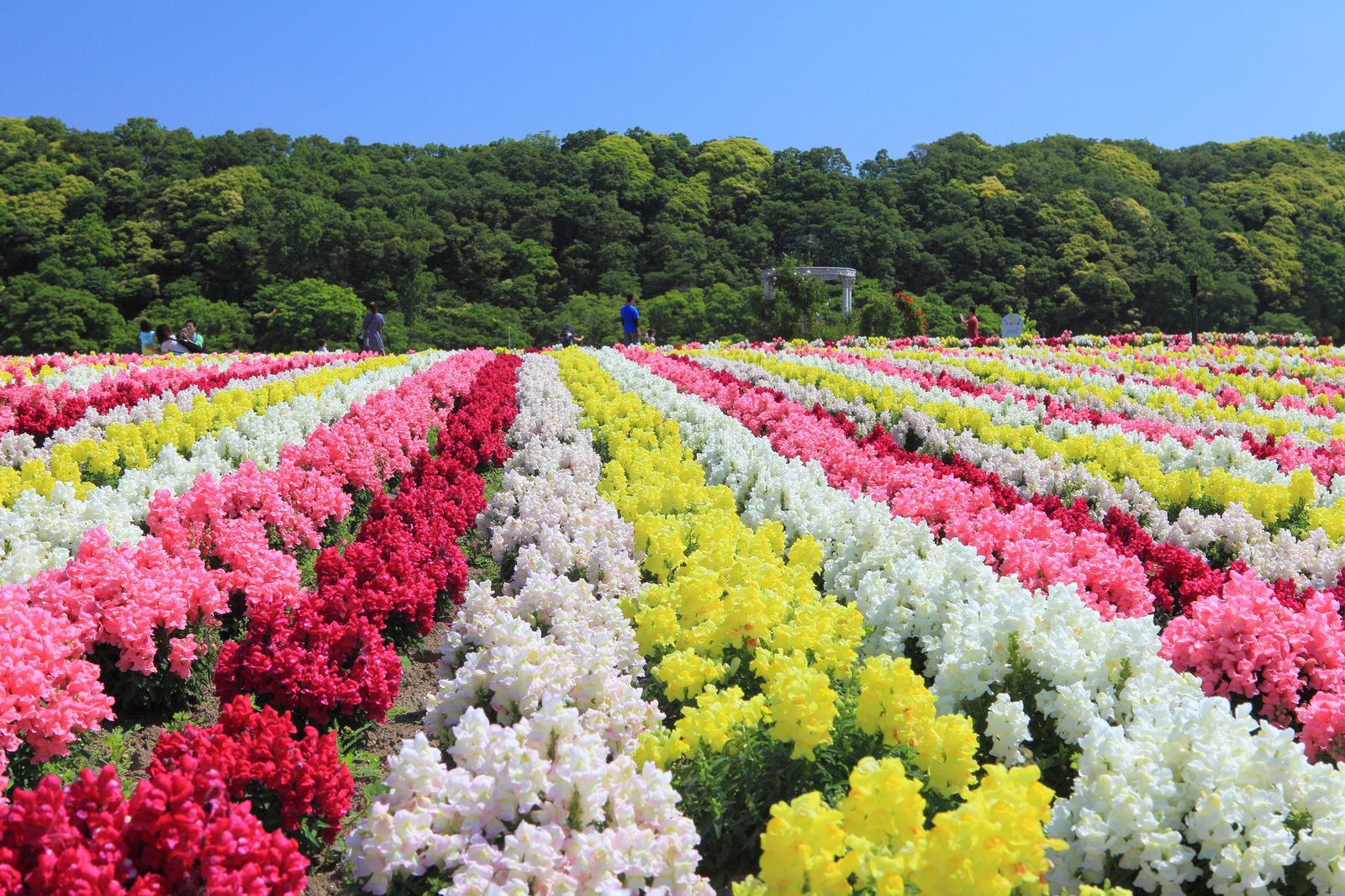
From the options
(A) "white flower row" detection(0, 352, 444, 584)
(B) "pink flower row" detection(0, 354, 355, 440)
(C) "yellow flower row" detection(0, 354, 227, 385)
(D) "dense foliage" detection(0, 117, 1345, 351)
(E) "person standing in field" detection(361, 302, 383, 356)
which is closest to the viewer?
(A) "white flower row" detection(0, 352, 444, 584)

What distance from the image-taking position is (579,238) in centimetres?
6294

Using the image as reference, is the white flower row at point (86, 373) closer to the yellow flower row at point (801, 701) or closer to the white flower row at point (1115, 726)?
the yellow flower row at point (801, 701)

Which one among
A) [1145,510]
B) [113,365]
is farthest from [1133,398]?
[113,365]

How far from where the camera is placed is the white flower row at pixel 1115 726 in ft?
8.46

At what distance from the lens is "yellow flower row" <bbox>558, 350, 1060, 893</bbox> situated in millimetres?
2332

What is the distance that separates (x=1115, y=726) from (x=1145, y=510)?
441 centimetres

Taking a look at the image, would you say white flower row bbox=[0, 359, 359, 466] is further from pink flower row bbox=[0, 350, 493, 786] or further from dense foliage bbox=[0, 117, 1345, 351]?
dense foliage bbox=[0, 117, 1345, 351]

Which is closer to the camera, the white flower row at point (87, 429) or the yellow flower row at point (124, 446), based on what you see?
the yellow flower row at point (124, 446)

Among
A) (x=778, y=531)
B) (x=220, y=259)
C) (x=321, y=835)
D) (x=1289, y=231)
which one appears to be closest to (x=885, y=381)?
(x=778, y=531)

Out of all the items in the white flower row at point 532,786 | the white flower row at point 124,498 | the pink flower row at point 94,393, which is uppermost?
the pink flower row at point 94,393

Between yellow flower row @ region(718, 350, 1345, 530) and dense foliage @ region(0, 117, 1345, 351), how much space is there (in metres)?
29.9

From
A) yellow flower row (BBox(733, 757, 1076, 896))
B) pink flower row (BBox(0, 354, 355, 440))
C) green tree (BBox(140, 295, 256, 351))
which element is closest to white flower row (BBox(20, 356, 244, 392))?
pink flower row (BBox(0, 354, 355, 440))

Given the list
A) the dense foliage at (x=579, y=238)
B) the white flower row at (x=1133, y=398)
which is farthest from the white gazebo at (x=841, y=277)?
the white flower row at (x=1133, y=398)

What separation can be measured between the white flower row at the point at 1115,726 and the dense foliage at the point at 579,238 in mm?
35997
